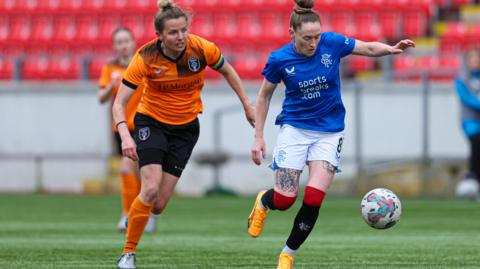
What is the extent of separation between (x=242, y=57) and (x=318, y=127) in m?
13.2

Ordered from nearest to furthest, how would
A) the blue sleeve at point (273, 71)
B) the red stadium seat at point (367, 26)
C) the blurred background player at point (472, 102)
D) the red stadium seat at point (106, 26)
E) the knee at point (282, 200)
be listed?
1. the blue sleeve at point (273, 71)
2. the knee at point (282, 200)
3. the blurred background player at point (472, 102)
4. the red stadium seat at point (367, 26)
5. the red stadium seat at point (106, 26)

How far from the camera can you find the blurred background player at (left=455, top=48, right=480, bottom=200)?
15.3 meters

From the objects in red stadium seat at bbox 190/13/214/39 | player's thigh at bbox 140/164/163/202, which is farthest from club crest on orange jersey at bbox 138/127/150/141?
red stadium seat at bbox 190/13/214/39

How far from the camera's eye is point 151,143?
8.36 metres

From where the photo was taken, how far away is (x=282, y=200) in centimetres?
800

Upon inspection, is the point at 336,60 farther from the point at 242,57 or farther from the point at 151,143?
the point at 242,57

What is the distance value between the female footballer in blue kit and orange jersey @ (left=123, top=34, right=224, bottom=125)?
669 millimetres

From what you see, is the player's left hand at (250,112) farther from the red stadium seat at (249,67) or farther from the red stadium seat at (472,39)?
the red stadium seat at (472,39)

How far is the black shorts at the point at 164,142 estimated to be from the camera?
8297mm

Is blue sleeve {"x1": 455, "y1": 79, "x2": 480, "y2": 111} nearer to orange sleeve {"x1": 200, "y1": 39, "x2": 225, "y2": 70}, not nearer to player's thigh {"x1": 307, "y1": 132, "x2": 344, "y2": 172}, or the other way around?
orange sleeve {"x1": 200, "y1": 39, "x2": 225, "y2": 70}

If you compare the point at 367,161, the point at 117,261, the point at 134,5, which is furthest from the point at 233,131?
the point at 117,261

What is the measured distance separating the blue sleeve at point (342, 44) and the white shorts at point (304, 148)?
23.6 inches

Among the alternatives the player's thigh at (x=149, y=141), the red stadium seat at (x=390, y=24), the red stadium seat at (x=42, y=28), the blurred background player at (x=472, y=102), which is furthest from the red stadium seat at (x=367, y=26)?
the player's thigh at (x=149, y=141)

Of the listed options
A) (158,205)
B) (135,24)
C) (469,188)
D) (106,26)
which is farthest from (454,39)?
(158,205)
